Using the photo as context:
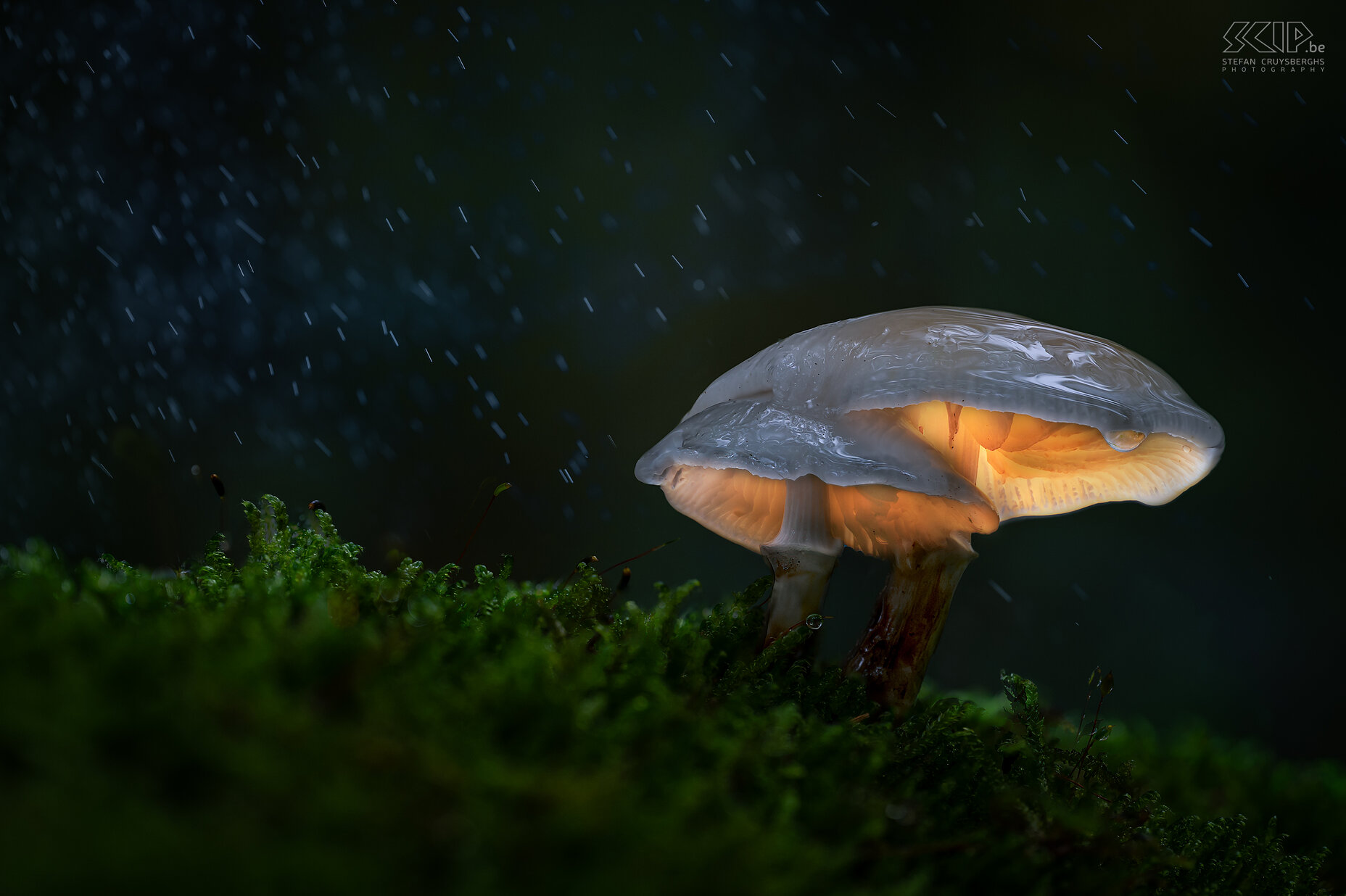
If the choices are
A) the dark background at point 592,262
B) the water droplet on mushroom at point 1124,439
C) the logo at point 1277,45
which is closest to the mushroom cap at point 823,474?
the water droplet on mushroom at point 1124,439

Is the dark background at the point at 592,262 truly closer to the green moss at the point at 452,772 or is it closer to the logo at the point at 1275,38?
the logo at the point at 1275,38

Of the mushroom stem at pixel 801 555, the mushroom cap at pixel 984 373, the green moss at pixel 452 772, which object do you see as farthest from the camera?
the mushroom stem at pixel 801 555

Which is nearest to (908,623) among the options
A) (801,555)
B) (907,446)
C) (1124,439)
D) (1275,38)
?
(801,555)

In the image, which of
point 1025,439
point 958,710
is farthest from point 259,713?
point 1025,439

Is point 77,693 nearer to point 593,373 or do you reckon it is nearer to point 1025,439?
point 1025,439

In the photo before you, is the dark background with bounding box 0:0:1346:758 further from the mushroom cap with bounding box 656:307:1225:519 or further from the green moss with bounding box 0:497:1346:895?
the green moss with bounding box 0:497:1346:895

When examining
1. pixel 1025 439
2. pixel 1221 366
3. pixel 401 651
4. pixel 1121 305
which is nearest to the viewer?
pixel 401 651

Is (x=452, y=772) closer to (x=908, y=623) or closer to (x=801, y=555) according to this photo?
(x=801, y=555)
